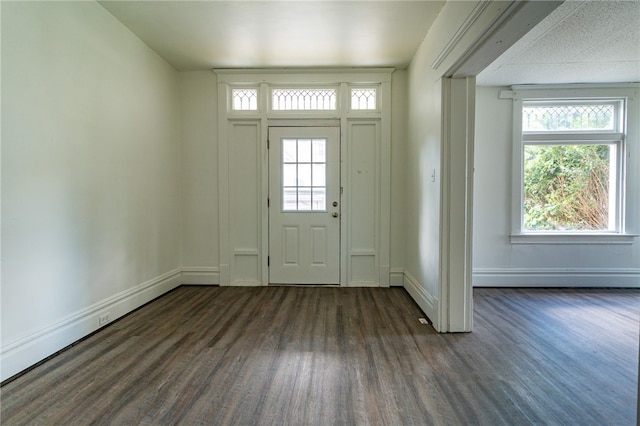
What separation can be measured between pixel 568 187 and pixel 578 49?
1.69 metres

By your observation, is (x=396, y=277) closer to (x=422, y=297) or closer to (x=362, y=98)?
(x=422, y=297)

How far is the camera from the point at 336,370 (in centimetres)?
190

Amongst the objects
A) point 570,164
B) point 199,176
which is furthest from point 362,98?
point 570,164

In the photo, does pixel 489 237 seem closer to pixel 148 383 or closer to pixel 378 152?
pixel 378 152

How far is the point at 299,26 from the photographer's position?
2.72 m

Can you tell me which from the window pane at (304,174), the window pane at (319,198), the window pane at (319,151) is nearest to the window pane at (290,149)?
the window pane at (304,174)

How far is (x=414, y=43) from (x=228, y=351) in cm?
332

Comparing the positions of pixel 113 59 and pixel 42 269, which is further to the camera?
pixel 113 59

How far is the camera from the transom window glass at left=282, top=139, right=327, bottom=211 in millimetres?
3787

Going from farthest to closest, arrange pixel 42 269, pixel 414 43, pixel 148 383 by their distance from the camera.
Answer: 1. pixel 414 43
2. pixel 42 269
3. pixel 148 383

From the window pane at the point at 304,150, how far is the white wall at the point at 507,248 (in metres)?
2.13

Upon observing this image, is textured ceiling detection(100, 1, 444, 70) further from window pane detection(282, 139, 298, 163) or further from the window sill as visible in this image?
the window sill

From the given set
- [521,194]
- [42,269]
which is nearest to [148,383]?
[42,269]

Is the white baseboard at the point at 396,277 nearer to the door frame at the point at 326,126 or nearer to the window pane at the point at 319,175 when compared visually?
the door frame at the point at 326,126
